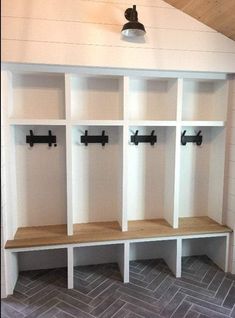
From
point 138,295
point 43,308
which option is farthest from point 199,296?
point 43,308

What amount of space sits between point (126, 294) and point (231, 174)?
1.54 metres

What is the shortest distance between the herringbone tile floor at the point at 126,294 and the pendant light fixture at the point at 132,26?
2.27 metres

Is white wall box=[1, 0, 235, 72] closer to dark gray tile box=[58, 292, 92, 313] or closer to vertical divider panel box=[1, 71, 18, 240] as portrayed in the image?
vertical divider panel box=[1, 71, 18, 240]

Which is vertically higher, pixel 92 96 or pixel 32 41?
pixel 32 41

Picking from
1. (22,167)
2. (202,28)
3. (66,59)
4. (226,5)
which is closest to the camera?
(226,5)

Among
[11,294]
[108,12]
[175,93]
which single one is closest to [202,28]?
[175,93]

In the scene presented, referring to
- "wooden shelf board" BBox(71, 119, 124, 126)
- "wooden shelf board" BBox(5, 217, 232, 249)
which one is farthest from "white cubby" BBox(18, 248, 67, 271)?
"wooden shelf board" BBox(71, 119, 124, 126)

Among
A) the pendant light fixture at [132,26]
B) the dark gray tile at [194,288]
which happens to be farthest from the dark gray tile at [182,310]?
the pendant light fixture at [132,26]

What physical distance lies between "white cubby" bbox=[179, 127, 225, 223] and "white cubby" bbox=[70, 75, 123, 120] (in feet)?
2.69

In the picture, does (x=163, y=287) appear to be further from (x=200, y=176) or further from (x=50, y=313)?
(x=200, y=176)

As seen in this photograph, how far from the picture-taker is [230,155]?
282cm

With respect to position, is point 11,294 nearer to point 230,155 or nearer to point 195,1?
point 230,155

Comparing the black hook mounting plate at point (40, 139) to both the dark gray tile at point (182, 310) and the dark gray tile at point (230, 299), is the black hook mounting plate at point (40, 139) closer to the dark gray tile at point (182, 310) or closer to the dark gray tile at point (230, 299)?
the dark gray tile at point (182, 310)

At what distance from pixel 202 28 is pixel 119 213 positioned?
1.97m
